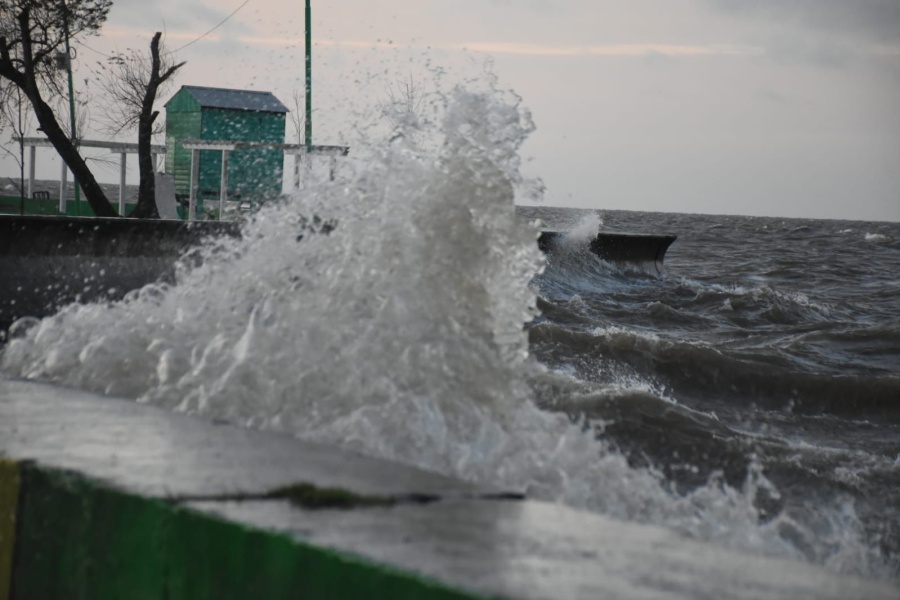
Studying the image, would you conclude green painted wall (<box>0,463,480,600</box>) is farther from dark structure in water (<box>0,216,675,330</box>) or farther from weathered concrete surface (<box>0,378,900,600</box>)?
dark structure in water (<box>0,216,675,330</box>)

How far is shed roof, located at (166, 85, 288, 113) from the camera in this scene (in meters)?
27.8

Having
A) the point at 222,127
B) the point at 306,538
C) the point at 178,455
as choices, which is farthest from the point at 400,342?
the point at 222,127

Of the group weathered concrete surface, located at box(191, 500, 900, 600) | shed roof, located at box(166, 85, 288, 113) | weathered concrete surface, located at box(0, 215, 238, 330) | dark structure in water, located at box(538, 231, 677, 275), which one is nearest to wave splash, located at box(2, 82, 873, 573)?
weathered concrete surface, located at box(191, 500, 900, 600)

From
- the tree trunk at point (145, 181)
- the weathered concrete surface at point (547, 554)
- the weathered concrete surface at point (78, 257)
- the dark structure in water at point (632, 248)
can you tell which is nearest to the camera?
the weathered concrete surface at point (547, 554)

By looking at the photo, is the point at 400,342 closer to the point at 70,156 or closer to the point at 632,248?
the point at 70,156

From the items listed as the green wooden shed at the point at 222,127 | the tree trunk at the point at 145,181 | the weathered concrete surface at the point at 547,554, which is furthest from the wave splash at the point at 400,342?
the green wooden shed at the point at 222,127

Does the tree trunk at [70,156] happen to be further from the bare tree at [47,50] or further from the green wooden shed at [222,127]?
the green wooden shed at [222,127]

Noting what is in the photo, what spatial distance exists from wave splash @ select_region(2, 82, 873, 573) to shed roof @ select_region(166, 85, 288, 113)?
22.8m

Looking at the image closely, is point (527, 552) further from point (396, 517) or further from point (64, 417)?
point (64, 417)

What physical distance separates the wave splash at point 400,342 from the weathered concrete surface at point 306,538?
2.82 feet

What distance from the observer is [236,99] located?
28.5m

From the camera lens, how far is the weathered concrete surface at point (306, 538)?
1.64 m

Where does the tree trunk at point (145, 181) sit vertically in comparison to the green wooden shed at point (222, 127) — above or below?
below

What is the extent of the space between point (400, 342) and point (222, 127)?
24870 millimetres
